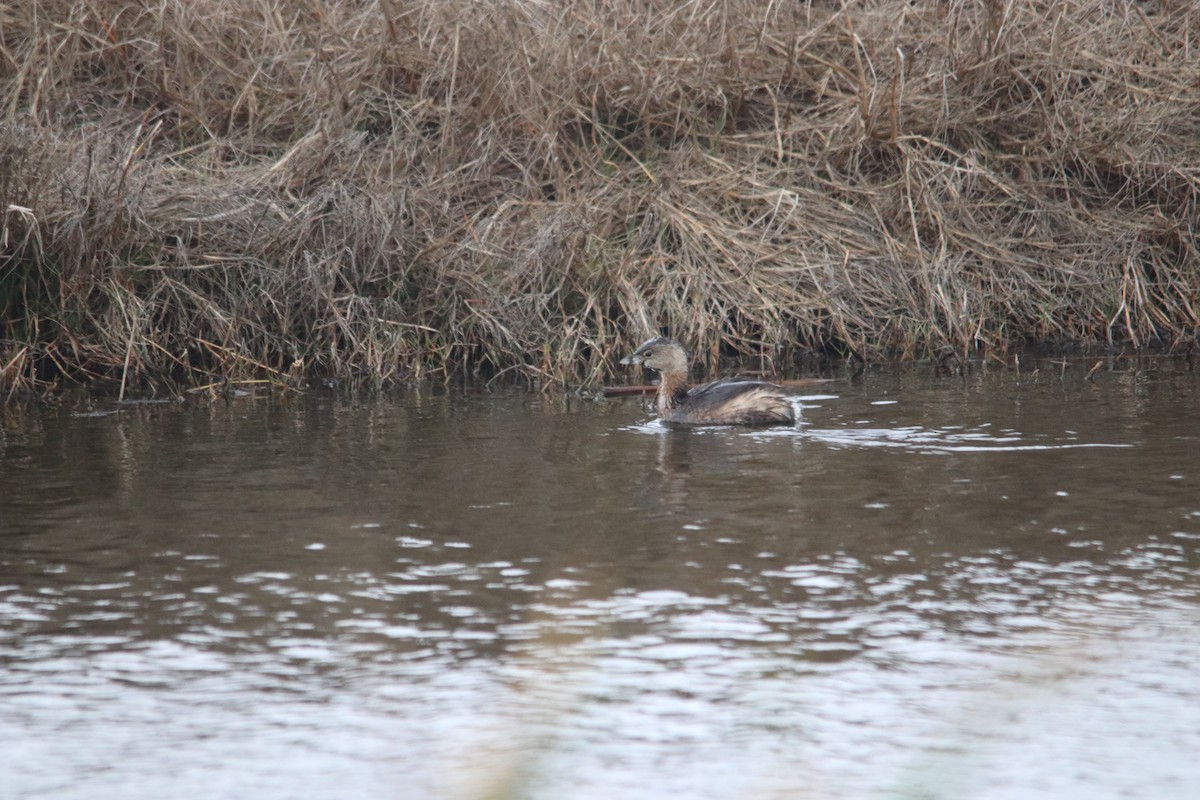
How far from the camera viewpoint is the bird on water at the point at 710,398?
8.12 meters

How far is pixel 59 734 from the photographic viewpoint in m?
3.59

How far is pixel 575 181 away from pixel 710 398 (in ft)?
11.9

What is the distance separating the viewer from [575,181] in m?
11.5

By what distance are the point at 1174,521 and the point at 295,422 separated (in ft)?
15.5

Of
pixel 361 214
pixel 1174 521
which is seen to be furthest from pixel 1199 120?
pixel 1174 521

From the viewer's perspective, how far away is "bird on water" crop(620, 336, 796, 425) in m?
8.12

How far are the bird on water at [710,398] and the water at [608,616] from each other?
45 cm

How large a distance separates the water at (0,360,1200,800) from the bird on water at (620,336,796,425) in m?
0.45

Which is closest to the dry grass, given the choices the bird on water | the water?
the bird on water

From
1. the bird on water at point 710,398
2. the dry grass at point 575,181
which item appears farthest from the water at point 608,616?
the dry grass at point 575,181

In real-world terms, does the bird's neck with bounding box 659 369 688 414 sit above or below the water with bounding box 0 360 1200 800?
above

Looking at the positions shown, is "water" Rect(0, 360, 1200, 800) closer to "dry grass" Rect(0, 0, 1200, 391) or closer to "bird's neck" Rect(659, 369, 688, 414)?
"bird's neck" Rect(659, 369, 688, 414)

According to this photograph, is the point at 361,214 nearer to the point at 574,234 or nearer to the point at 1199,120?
the point at 574,234

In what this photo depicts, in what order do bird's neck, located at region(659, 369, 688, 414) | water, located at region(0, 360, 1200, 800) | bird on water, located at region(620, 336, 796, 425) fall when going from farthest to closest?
bird's neck, located at region(659, 369, 688, 414) < bird on water, located at region(620, 336, 796, 425) < water, located at region(0, 360, 1200, 800)
